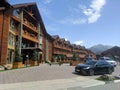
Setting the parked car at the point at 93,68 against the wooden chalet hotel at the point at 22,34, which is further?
the wooden chalet hotel at the point at 22,34

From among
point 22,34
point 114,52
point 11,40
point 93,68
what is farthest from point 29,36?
point 114,52

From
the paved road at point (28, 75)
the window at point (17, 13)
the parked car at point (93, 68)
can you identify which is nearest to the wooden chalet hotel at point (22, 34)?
the window at point (17, 13)

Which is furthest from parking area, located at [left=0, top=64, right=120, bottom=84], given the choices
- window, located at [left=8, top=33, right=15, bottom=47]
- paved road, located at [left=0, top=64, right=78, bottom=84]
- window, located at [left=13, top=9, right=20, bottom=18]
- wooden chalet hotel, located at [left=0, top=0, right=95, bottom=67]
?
window, located at [left=13, top=9, right=20, bottom=18]

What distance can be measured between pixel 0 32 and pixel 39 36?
23.3 metres

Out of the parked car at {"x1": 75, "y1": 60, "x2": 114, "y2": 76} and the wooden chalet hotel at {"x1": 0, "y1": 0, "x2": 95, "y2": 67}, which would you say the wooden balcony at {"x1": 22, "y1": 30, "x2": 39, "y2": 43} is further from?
the parked car at {"x1": 75, "y1": 60, "x2": 114, "y2": 76}

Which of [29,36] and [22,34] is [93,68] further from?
[29,36]

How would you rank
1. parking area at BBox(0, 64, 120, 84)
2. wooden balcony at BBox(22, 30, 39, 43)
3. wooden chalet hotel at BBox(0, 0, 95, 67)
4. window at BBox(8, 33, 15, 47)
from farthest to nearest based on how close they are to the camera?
wooden balcony at BBox(22, 30, 39, 43), window at BBox(8, 33, 15, 47), wooden chalet hotel at BBox(0, 0, 95, 67), parking area at BBox(0, 64, 120, 84)

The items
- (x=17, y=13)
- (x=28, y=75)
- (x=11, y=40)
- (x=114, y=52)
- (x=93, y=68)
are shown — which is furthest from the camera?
(x=114, y=52)

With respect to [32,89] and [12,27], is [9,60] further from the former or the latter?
[32,89]

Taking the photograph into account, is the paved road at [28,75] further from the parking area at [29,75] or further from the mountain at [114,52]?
A: the mountain at [114,52]

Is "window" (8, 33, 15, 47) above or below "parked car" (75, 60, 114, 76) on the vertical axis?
above

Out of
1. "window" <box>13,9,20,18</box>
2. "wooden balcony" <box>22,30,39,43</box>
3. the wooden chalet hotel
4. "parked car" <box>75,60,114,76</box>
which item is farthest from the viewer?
"wooden balcony" <box>22,30,39,43</box>

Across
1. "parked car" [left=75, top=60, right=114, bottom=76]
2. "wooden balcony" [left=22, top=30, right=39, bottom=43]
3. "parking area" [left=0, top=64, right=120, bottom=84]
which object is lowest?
"parking area" [left=0, top=64, right=120, bottom=84]

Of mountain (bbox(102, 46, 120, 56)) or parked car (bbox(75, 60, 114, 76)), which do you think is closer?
parked car (bbox(75, 60, 114, 76))
